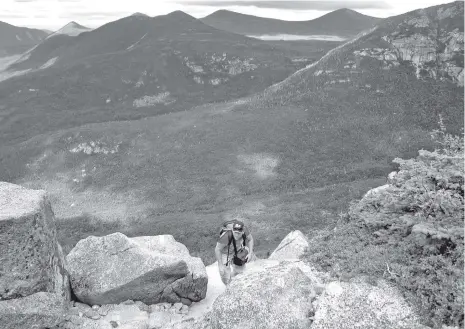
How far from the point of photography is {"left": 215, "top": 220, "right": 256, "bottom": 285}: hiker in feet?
42.1

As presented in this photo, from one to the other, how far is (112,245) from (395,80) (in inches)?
3581

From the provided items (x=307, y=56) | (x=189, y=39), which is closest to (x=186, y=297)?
(x=307, y=56)

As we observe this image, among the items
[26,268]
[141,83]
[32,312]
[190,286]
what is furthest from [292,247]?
[141,83]

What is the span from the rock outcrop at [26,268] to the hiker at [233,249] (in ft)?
17.2

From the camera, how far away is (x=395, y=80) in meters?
91.6

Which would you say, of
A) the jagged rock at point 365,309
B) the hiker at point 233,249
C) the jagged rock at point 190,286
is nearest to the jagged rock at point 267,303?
the jagged rock at point 365,309

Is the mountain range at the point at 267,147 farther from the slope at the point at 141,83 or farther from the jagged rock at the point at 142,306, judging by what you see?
the jagged rock at the point at 142,306

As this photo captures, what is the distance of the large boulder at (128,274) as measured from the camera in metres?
13.6

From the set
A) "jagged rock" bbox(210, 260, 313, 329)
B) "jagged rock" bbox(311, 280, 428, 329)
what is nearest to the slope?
"jagged rock" bbox(210, 260, 313, 329)

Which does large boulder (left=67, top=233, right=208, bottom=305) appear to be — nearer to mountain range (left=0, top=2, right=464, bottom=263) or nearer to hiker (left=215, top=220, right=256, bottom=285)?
hiker (left=215, top=220, right=256, bottom=285)

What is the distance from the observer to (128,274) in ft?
46.0

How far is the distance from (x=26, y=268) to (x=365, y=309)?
9.61 meters

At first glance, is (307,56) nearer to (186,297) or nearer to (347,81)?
(347,81)

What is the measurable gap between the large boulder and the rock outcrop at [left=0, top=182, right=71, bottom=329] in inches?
61.7
